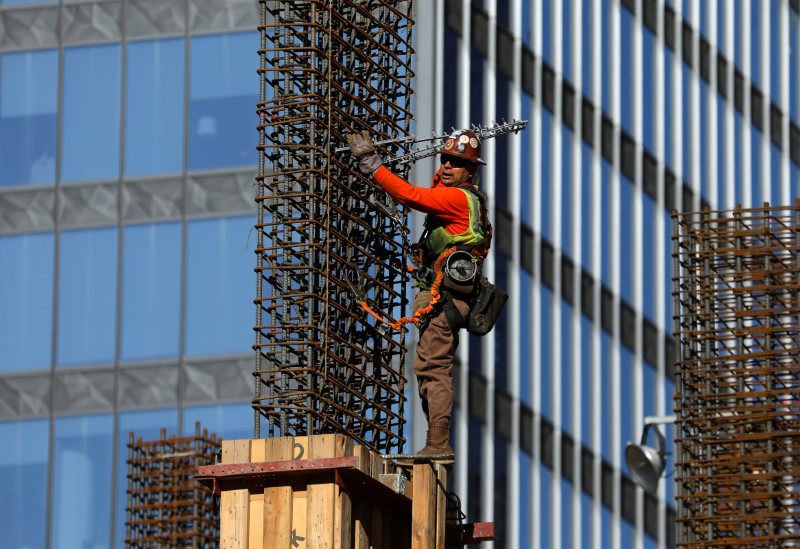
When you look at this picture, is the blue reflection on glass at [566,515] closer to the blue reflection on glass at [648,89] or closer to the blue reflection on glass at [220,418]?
the blue reflection on glass at [220,418]

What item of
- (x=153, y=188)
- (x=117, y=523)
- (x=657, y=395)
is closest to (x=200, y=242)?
(x=153, y=188)

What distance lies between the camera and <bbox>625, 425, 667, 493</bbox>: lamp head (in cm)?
3778

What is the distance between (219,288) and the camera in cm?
5306

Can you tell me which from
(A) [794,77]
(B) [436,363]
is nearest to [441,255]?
(B) [436,363]

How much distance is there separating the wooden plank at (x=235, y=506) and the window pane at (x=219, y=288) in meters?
31.2

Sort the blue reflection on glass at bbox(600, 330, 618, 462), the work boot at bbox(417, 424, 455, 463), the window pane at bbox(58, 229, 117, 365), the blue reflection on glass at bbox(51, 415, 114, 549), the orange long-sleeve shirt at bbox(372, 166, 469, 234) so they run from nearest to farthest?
the orange long-sleeve shirt at bbox(372, 166, 469, 234) → the work boot at bbox(417, 424, 455, 463) → the blue reflection on glass at bbox(51, 415, 114, 549) → the window pane at bbox(58, 229, 117, 365) → the blue reflection on glass at bbox(600, 330, 618, 462)

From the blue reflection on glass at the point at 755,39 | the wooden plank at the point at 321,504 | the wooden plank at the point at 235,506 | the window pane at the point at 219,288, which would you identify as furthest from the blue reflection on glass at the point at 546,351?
the wooden plank at the point at 321,504

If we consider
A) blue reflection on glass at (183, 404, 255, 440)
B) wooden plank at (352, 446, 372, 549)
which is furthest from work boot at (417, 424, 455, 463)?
blue reflection on glass at (183, 404, 255, 440)

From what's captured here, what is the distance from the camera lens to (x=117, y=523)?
172 feet

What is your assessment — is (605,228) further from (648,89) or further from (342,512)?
(342,512)

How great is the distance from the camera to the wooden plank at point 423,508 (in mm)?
20844

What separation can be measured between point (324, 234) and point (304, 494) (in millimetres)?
3024

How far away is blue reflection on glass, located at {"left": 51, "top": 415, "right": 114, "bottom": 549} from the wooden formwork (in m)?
32.1

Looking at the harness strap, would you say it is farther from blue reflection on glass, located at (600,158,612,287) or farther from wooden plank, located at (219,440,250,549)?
blue reflection on glass, located at (600,158,612,287)
